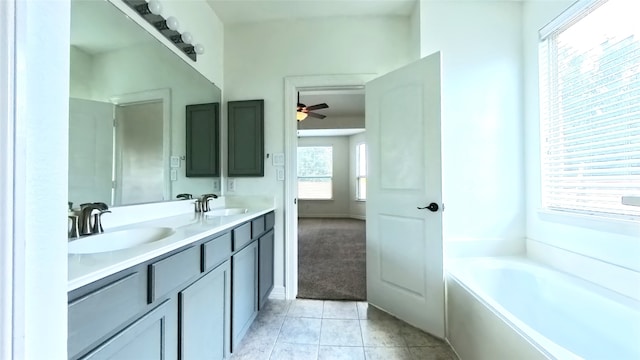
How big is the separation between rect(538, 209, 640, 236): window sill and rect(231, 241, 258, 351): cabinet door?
83.4 inches

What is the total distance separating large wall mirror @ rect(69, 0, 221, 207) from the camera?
125cm

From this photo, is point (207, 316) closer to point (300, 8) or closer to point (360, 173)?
point (300, 8)

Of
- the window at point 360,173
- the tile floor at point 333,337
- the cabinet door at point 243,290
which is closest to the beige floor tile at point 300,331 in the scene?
the tile floor at point 333,337

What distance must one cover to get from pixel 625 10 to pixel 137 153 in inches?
109

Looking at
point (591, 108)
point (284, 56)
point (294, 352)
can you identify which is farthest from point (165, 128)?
point (591, 108)

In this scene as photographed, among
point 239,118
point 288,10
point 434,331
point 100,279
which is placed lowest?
point 434,331

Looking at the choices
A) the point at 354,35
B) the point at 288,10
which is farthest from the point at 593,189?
the point at 288,10

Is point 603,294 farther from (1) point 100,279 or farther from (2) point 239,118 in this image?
(2) point 239,118

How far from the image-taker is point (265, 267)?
2273mm

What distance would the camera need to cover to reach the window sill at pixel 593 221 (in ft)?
4.78

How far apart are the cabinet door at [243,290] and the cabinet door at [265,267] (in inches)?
3.4

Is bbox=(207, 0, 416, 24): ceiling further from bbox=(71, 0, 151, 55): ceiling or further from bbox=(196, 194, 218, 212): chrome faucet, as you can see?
bbox=(196, 194, 218, 212): chrome faucet

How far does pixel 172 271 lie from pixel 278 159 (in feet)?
5.21

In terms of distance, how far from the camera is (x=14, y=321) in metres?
0.40
